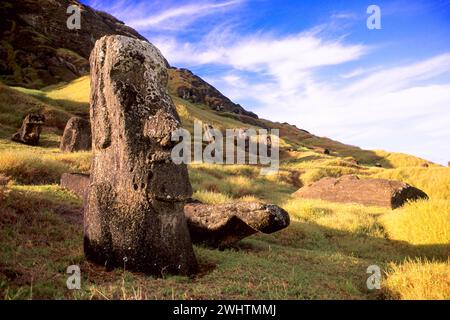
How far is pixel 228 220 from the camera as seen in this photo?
10.1m

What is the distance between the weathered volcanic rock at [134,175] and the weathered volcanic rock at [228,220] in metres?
1.78

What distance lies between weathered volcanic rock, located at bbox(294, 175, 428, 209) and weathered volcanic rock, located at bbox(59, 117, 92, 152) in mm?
13250

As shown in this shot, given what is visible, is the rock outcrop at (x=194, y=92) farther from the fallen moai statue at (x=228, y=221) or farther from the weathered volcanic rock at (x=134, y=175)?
the weathered volcanic rock at (x=134, y=175)

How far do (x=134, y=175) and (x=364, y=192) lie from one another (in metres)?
16.7

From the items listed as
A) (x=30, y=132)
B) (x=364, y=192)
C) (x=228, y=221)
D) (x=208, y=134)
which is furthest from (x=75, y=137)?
(x=208, y=134)

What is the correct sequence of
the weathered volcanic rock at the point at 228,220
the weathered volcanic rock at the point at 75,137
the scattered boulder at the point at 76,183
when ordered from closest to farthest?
1. the weathered volcanic rock at the point at 228,220
2. the scattered boulder at the point at 76,183
3. the weathered volcanic rock at the point at 75,137

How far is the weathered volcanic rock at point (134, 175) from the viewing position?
7.63 metres

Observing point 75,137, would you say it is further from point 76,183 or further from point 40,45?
point 40,45

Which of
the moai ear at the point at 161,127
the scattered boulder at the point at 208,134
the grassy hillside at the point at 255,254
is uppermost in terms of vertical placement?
the scattered boulder at the point at 208,134

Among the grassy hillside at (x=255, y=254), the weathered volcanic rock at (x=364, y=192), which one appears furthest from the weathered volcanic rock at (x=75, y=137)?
the weathered volcanic rock at (x=364, y=192)

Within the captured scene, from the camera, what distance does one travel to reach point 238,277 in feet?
24.6

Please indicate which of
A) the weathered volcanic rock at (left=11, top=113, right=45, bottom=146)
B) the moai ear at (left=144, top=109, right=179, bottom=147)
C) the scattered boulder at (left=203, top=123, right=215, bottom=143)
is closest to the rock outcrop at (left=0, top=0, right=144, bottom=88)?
the scattered boulder at (left=203, top=123, right=215, bottom=143)

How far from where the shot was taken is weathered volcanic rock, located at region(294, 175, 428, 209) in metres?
20.6

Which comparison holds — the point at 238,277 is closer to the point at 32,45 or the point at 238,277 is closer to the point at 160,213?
the point at 160,213
